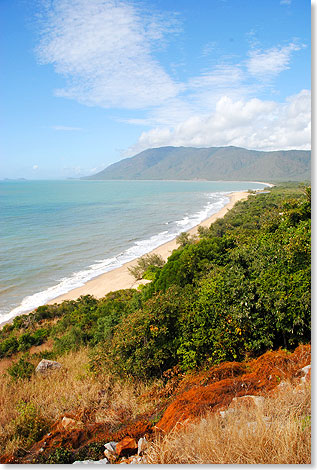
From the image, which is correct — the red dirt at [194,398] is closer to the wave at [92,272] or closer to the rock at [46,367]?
the rock at [46,367]

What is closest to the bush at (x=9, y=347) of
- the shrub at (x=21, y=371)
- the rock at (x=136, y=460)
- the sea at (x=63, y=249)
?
the shrub at (x=21, y=371)

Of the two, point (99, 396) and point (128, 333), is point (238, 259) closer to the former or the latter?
point (128, 333)

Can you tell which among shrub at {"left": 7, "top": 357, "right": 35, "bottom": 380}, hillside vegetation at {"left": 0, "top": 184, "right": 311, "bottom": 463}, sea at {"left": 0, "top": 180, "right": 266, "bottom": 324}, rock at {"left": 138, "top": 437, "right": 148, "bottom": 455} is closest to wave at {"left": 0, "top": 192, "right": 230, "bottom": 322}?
sea at {"left": 0, "top": 180, "right": 266, "bottom": 324}

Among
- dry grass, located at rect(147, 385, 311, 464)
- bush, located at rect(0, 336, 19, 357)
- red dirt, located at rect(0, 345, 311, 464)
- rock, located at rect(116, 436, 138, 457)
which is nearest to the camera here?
dry grass, located at rect(147, 385, 311, 464)

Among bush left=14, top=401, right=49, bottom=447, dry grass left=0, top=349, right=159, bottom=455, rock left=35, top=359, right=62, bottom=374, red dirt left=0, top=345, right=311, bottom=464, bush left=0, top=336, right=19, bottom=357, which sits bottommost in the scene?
bush left=0, top=336, right=19, bottom=357

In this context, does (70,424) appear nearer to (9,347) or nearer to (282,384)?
(282,384)

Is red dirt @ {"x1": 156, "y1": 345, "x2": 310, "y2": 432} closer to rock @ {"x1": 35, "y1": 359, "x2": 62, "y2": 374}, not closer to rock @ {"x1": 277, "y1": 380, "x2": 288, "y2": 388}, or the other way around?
rock @ {"x1": 277, "y1": 380, "x2": 288, "y2": 388}

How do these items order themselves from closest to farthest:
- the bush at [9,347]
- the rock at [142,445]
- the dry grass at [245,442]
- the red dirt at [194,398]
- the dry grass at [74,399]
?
the dry grass at [245,442], the rock at [142,445], the red dirt at [194,398], the dry grass at [74,399], the bush at [9,347]
